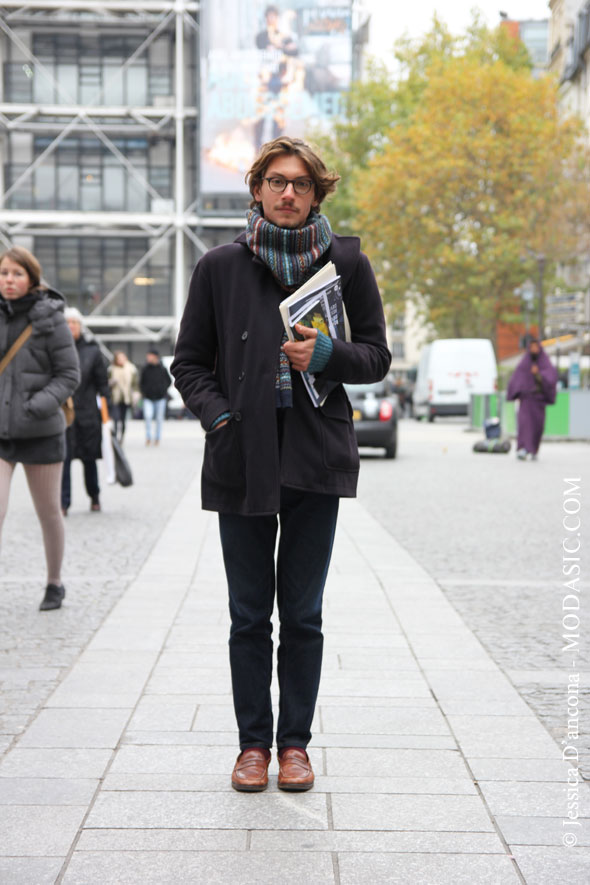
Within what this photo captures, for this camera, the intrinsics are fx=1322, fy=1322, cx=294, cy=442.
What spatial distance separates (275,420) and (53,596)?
11.9 ft

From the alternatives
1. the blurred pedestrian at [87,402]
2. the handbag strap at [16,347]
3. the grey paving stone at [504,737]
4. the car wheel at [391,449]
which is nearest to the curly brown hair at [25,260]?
the handbag strap at [16,347]

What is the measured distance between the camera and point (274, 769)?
13.1ft

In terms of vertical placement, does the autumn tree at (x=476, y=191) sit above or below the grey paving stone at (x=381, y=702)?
above

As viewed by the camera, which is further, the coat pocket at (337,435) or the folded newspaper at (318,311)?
the coat pocket at (337,435)

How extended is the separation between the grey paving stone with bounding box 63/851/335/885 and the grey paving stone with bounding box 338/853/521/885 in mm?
59

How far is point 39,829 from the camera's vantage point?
337 centimetres

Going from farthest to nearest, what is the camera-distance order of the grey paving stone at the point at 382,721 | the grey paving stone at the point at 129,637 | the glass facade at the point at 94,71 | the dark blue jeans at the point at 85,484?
the glass facade at the point at 94,71 → the dark blue jeans at the point at 85,484 → the grey paving stone at the point at 129,637 → the grey paving stone at the point at 382,721

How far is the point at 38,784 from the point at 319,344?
1484mm

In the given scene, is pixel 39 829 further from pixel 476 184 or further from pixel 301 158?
pixel 476 184

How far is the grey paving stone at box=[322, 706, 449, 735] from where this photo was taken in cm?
440

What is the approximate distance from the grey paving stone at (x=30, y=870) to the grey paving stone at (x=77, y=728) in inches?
39.7

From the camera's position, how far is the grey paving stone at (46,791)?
11.8 ft

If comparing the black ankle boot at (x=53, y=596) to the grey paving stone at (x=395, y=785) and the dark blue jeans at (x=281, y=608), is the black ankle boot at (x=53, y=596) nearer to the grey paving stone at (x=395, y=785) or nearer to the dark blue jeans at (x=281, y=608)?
the dark blue jeans at (x=281, y=608)

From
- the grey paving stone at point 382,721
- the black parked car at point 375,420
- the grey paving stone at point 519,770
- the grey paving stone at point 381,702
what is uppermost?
the grey paving stone at point 519,770
